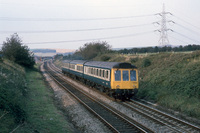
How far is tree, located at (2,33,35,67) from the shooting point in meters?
41.0

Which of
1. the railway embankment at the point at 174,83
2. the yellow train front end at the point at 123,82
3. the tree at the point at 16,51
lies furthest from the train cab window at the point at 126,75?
the tree at the point at 16,51

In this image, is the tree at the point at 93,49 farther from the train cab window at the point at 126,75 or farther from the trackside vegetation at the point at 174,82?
the train cab window at the point at 126,75

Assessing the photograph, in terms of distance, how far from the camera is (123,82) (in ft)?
52.2

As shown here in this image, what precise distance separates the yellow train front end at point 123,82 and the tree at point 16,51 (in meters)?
30.7

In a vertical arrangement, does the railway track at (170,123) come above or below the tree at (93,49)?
below

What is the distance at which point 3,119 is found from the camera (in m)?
8.36

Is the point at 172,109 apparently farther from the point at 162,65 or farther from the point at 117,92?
the point at 162,65

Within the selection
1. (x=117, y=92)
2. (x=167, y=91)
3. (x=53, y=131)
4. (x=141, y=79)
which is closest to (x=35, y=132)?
(x=53, y=131)

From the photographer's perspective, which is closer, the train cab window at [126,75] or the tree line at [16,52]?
the train cab window at [126,75]

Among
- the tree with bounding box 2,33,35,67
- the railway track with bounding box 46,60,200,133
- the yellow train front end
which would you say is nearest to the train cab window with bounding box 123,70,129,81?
the yellow train front end

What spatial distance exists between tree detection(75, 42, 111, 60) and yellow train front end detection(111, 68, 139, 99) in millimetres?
36653

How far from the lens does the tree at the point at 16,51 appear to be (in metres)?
41.0

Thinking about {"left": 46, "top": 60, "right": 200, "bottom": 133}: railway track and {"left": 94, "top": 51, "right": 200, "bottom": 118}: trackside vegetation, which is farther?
{"left": 94, "top": 51, "right": 200, "bottom": 118}: trackside vegetation

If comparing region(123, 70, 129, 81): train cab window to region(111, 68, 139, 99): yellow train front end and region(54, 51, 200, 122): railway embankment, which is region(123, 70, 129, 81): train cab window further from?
region(54, 51, 200, 122): railway embankment
